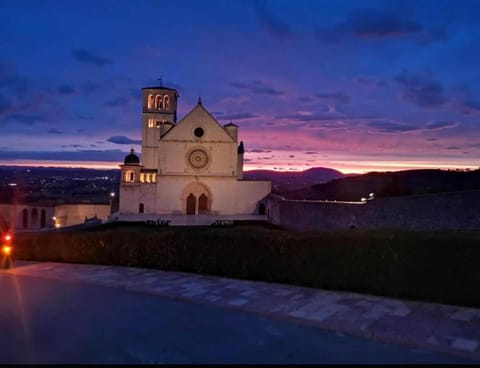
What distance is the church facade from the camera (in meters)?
39.1

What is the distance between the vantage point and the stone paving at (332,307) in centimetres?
517

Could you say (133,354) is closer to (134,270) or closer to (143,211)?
(134,270)

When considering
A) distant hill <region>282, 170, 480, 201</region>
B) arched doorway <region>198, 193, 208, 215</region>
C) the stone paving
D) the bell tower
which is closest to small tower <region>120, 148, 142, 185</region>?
the bell tower

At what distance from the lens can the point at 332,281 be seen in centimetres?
768

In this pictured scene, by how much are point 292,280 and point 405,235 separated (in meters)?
2.33

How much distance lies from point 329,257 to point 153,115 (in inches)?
1516

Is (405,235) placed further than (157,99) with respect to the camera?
No

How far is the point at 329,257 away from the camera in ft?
25.6

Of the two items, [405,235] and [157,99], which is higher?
[157,99]

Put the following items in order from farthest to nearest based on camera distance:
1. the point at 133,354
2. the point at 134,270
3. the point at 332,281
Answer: the point at 134,270
the point at 332,281
the point at 133,354

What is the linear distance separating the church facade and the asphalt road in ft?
106

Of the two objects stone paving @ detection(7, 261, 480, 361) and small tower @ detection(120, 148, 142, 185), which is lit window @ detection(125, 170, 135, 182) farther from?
stone paving @ detection(7, 261, 480, 361)

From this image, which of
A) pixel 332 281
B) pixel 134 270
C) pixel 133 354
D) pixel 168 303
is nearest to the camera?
pixel 133 354

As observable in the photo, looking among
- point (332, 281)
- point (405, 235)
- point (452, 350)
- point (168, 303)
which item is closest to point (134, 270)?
point (168, 303)
